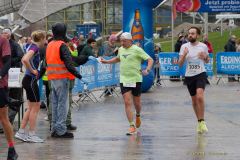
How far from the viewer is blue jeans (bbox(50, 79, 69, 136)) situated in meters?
12.6

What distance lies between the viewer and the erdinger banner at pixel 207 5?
24803 millimetres

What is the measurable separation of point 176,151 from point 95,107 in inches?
306

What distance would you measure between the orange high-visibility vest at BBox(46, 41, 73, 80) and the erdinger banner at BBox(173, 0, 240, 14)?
41.5 ft

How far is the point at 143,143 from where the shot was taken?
39.8 ft

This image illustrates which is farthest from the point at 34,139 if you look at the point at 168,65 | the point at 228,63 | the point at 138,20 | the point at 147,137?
the point at 228,63

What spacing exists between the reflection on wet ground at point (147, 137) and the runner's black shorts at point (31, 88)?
720mm

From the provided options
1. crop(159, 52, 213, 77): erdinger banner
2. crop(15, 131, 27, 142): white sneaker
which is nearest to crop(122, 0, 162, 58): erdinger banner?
crop(159, 52, 213, 77): erdinger banner

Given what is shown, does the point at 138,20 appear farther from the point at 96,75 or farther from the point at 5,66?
the point at 5,66

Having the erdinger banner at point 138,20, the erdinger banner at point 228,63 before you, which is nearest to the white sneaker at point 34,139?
the erdinger banner at point 138,20

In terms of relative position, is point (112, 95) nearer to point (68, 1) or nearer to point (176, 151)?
point (176, 151)

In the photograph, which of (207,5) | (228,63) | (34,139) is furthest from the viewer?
(228,63)

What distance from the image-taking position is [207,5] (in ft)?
82.1

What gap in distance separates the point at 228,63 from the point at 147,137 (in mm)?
16713

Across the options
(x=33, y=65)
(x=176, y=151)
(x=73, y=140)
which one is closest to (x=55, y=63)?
(x=33, y=65)
